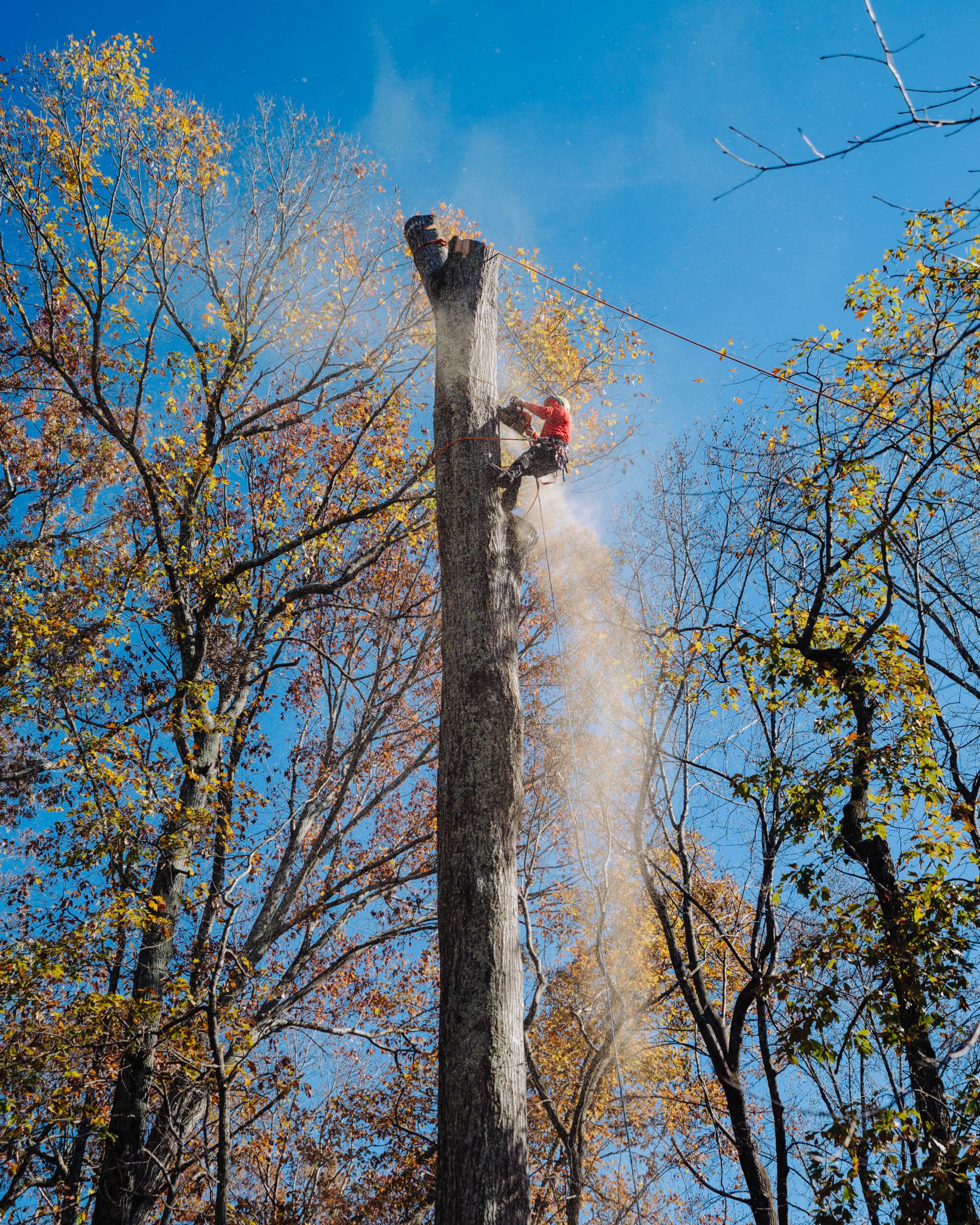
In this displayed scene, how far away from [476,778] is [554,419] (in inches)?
103

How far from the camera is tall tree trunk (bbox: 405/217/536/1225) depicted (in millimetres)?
2627

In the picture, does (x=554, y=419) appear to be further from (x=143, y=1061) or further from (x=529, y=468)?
(x=143, y=1061)

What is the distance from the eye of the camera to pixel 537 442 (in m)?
4.46

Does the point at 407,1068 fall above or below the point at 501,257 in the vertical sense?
below

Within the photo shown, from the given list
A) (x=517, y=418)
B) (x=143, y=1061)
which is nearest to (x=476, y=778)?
(x=517, y=418)

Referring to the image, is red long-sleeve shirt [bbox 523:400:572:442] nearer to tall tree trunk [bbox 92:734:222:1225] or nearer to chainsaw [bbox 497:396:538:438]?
chainsaw [bbox 497:396:538:438]

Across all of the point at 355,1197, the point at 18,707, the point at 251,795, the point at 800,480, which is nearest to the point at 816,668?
the point at 800,480

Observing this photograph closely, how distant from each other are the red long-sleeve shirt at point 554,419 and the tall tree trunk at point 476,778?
1.49 feet

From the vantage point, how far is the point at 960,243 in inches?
96.8

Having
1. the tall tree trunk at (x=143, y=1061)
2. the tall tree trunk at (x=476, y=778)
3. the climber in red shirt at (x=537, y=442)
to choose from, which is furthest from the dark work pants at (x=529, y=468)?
the tall tree trunk at (x=143, y=1061)

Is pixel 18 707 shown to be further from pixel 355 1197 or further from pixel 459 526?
pixel 355 1197

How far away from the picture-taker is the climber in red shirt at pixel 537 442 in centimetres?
407

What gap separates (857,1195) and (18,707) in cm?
785

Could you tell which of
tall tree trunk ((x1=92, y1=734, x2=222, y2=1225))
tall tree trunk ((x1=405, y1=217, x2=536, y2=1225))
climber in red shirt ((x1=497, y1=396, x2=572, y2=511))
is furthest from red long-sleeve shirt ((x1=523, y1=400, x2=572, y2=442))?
tall tree trunk ((x1=92, y1=734, x2=222, y2=1225))
